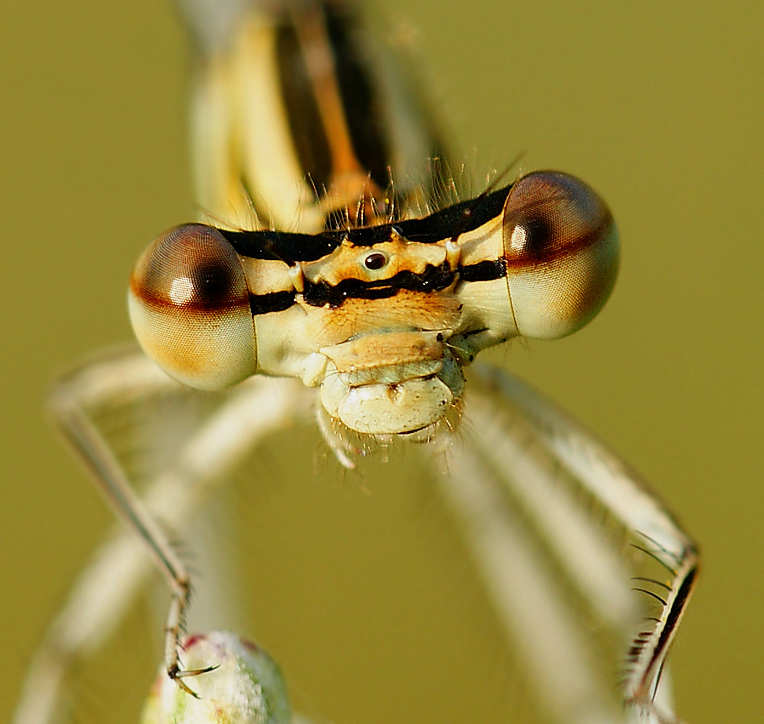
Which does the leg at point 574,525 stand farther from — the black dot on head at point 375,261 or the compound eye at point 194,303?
the compound eye at point 194,303

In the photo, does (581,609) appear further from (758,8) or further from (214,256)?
(758,8)

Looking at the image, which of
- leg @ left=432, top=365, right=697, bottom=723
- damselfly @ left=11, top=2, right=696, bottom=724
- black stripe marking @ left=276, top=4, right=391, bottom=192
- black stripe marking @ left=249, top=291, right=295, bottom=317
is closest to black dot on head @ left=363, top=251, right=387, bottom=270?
damselfly @ left=11, top=2, right=696, bottom=724

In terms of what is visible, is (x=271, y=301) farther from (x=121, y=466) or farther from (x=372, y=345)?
(x=121, y=466)

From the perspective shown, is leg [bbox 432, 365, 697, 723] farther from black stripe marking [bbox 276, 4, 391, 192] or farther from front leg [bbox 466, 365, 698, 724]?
black stripe marking [bbox 276, 4, 391, 192]

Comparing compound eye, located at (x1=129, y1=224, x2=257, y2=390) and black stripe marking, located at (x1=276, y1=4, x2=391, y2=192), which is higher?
black stripe marking, located at (x1=276, y1=4, x2=391, y2=192)

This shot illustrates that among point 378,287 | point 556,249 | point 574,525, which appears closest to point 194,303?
point 378,287

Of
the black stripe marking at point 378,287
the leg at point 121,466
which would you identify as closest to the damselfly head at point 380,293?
the black stripe marking at point 378,287
